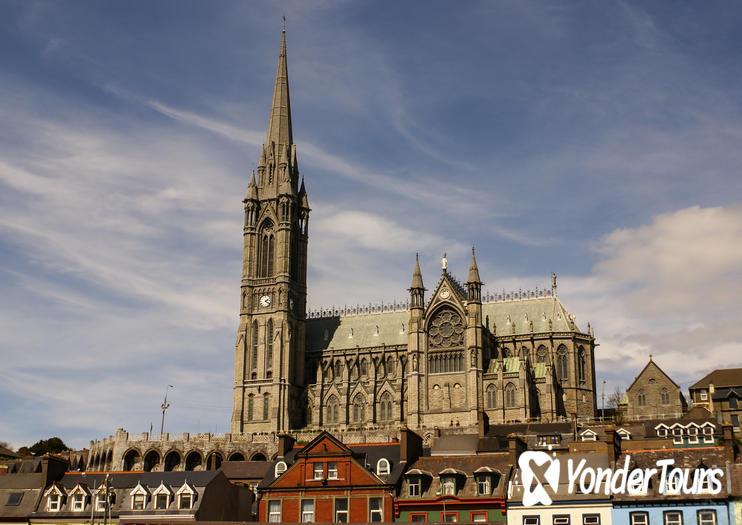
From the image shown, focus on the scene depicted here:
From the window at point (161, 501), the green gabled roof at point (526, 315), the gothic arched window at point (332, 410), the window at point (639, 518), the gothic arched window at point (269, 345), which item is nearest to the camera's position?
the window at point (639, 518)

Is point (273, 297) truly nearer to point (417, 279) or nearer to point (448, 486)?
point (417, 279)

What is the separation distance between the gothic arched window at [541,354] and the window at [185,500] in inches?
2938

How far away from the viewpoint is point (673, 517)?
194ft

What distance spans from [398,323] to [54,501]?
265 feet

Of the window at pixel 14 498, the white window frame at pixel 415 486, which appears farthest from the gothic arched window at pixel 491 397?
the window at pixel 14 498

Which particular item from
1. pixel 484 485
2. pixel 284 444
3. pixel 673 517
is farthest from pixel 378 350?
pixel 673 517

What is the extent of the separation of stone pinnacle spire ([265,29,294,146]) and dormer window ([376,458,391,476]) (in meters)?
94.2

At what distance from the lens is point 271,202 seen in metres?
152

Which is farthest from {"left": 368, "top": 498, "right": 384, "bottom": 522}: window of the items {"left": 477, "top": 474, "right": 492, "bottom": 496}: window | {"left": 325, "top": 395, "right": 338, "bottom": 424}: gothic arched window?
{"left": 325, "top": 395, "right": 338, "bottom": 424}: gothic arched window

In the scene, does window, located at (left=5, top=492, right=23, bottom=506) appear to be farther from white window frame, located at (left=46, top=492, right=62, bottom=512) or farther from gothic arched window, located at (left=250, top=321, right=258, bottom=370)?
gothic arched window, located at (left=250, top=321, right=258, bottom=370)

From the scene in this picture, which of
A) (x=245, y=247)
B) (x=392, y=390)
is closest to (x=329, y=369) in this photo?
(x=392, y=390)

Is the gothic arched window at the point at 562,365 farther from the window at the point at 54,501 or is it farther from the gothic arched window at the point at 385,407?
the window at the point at 54,501

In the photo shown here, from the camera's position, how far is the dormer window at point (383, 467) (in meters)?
69.4

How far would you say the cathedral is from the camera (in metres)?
129
